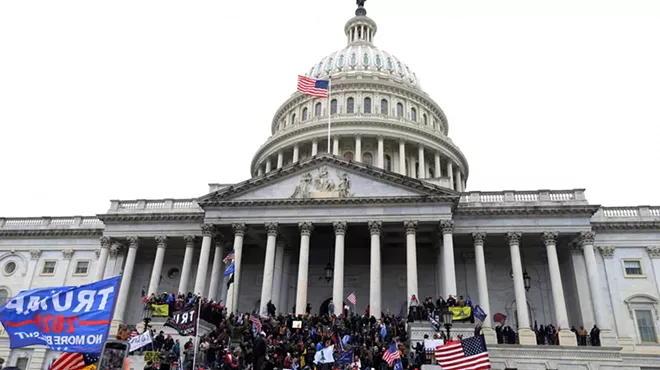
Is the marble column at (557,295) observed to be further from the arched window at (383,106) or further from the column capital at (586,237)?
the arched window at (383,106)

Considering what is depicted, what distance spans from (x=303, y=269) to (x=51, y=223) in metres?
26.9

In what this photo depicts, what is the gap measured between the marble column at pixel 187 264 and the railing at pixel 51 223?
10.8 m

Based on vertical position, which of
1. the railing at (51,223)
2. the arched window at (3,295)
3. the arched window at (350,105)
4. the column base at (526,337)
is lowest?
the column base at (526,337)

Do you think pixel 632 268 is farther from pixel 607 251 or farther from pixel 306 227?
pixel 306 227

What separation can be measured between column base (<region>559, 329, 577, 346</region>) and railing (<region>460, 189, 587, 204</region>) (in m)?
9.59

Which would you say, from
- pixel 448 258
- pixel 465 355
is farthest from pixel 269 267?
pixel 465 355

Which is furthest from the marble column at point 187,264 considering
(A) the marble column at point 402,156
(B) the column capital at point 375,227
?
(A) the marble column at point 402,156

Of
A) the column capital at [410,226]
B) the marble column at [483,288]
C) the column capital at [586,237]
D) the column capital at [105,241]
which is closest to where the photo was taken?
the marble column at [483,288]

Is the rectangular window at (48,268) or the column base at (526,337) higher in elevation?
the rectangular window at (48,268)

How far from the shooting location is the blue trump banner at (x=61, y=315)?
28.6 ft

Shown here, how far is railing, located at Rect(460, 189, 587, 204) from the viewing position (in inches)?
1471

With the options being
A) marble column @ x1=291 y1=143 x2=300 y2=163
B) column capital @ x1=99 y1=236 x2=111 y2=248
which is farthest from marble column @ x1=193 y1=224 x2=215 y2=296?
marble column @ x1=291 y1=143 x2=300 y2=163

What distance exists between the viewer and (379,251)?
35.6 meters

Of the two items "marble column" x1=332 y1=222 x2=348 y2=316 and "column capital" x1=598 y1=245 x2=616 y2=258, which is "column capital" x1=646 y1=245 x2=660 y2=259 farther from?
"marble column" x1=332 y1=222 x2=348 y2=316
